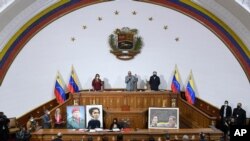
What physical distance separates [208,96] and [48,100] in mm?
6808

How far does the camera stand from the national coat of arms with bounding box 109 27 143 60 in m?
19.2

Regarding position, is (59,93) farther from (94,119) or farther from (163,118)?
(163,118)

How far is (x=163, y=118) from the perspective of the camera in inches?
619

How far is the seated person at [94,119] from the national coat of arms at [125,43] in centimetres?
400

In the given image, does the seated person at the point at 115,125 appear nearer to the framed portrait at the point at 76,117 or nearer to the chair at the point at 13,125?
the framed portrait at the point at 76,117

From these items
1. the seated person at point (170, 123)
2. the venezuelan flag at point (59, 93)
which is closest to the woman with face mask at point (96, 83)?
the venezuelan flag at point (59, 93)

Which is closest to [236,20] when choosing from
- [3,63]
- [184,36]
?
[184,36]

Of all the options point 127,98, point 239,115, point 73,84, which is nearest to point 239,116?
point 239,115

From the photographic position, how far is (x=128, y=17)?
19266 mm

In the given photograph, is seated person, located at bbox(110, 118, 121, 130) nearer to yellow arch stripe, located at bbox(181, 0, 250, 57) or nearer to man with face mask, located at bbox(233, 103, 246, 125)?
man with face mask, located at bbox(233, 103, 246, 125)

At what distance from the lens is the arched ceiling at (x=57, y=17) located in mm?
16953

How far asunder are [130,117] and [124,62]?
355cm

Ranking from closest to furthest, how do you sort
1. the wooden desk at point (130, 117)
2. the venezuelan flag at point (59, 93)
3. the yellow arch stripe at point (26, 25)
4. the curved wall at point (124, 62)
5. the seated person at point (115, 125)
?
the seated person at point (115, 125) < the wooden desk at point (130, 117) < the yellow arch stripe at point (26, 25) < the venezuelan flag at point (59, 93) < the curved wall at point (124, 62)

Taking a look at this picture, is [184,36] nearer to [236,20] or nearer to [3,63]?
[236,20]
